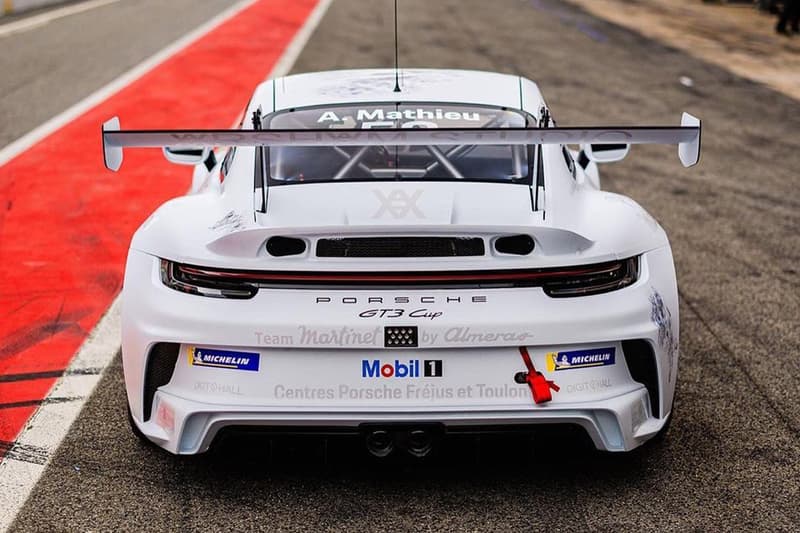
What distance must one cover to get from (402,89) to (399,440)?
185cm

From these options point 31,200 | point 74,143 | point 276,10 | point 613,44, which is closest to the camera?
point 31,200

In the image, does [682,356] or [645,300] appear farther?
[682,356]

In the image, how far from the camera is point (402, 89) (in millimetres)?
5164

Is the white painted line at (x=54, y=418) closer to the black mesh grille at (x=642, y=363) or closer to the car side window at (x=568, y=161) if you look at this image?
the black mesh grille at (x=642, y=363)

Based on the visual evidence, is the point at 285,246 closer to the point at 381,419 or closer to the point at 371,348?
the point at 371,348

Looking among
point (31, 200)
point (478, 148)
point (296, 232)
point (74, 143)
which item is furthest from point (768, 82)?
point (296, 232)

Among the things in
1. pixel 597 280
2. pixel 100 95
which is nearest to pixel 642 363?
pixel 597 280

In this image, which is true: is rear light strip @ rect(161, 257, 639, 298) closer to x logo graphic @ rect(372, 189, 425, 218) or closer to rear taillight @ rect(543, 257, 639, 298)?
rear taillight @ rect(543, 257, 639, 298)

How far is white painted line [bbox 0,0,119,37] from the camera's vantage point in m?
21.5

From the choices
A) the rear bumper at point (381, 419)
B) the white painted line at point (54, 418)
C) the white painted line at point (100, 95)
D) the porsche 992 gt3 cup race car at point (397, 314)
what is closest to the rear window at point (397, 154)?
the porsche 992 gt3 cup race car at point (397, 314)

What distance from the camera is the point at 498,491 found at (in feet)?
13.6

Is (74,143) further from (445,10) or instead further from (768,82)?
(445,10)

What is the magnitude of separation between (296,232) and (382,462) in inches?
40.7

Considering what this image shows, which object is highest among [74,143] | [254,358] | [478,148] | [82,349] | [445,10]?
[478,148]
